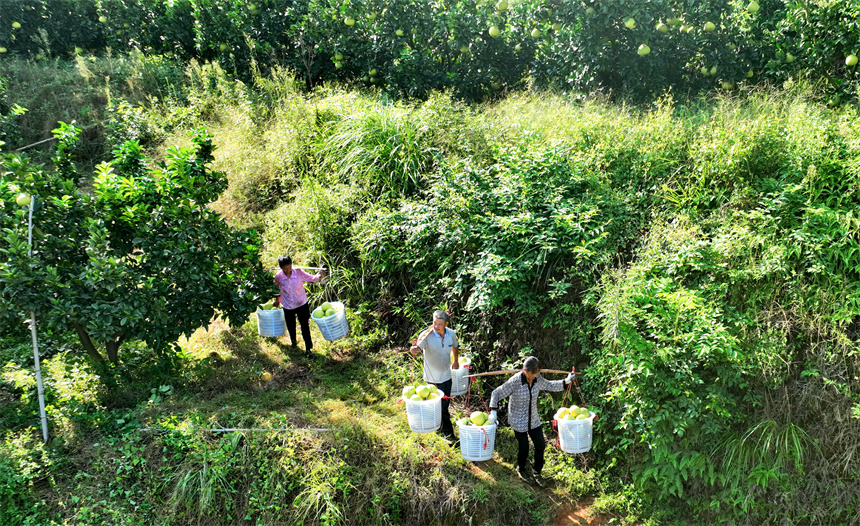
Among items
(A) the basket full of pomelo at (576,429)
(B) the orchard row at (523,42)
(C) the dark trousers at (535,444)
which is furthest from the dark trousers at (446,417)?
(B) the orchard row at (523,42)

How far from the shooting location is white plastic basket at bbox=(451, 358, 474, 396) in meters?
5.54

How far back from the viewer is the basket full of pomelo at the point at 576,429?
4.73 m

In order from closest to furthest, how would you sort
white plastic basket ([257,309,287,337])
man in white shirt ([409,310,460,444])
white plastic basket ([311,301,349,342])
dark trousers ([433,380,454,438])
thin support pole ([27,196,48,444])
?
thin support pole ([27,196,48,444])
man in white shirt ([409,310,460,444])
dark trousers ([433,380,454,438])
white plastic basket ([311,301,349,342])
white plastic basket ([257,309,287,337])

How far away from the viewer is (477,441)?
191 inches

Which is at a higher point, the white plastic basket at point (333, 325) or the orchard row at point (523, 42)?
the orchard row at point (523, 42)

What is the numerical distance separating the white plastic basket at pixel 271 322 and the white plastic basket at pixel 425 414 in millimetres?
2095

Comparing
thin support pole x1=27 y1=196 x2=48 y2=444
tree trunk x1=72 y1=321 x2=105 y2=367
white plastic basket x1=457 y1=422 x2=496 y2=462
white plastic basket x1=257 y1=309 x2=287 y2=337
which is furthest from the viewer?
white plastic basket x1=257 y1=309 x2=287 y2=337

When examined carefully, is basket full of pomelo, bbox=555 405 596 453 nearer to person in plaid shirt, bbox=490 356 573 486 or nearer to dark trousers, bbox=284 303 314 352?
person in plaid shirt, bbox=490 356 573 486

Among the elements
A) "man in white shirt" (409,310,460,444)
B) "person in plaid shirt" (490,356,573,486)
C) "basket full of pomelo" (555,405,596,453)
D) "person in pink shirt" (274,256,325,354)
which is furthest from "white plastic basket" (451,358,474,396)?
"person in pink shirt" (274,256,325,354)

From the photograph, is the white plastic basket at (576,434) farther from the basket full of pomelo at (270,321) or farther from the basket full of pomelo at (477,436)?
the basket full of pomelo at (270,321)

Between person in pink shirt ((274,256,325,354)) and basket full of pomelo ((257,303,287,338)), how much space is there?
148 millimetres

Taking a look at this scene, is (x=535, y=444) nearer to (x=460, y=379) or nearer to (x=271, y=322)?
(x=460, y=379)

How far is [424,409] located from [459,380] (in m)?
0.74

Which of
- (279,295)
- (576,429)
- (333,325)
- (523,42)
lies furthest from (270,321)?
(523,42)
